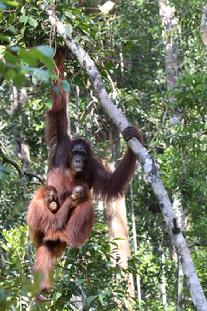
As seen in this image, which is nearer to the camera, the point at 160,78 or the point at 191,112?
the point at 191,112

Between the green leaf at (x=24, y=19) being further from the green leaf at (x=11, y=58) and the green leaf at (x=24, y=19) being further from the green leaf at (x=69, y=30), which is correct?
the green leaf at (x=11, y=58)

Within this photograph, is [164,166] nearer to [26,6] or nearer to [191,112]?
[191,112]

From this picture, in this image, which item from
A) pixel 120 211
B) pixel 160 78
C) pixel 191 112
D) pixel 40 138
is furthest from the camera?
pixel 160 78

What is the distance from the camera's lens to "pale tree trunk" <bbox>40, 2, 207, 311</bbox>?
2660 millimetres

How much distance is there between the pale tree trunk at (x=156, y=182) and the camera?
2.66m

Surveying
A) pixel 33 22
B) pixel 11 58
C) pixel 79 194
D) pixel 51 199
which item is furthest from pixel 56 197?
pixel 11 58

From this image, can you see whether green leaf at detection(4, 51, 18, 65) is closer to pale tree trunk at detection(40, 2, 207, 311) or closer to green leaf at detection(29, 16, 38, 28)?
pale tree trunk at detection(40, 2, 207, 311)

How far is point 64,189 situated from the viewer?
4613 millimetres

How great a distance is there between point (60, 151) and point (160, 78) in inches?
337

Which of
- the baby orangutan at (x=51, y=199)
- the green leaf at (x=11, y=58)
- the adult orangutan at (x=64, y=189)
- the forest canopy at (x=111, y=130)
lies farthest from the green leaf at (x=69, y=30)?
the green leaf at (x=11, y=58)

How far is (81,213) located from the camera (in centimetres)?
456

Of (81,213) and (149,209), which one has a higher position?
(149,209)

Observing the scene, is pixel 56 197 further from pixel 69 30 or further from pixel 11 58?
pixel 11 58

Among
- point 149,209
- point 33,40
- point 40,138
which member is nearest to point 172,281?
point 149,209
